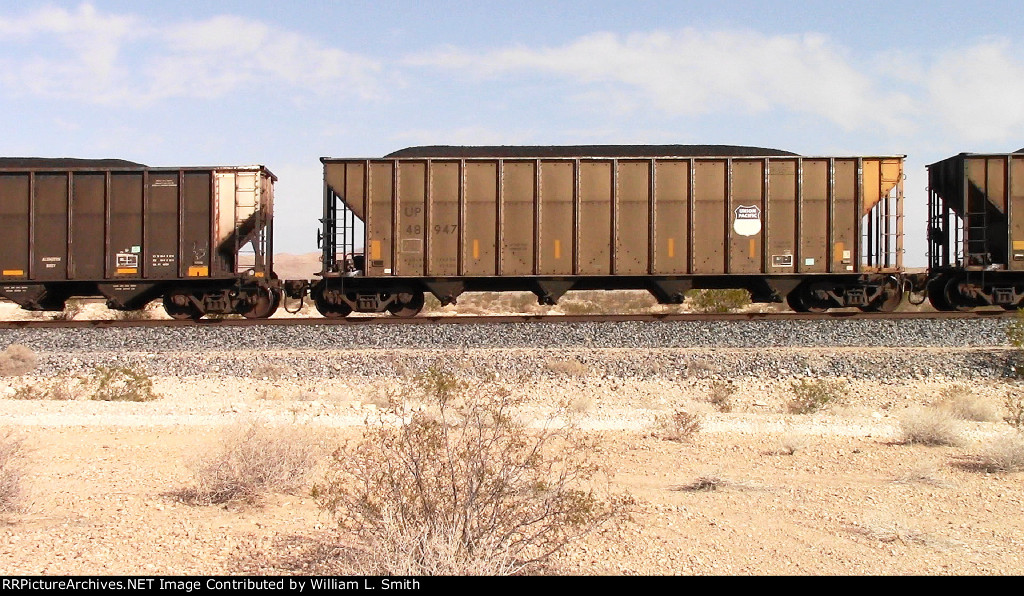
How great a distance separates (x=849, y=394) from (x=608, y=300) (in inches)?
1115

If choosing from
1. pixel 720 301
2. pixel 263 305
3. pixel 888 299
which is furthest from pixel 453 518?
pixel 720 301

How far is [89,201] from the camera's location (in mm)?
17688

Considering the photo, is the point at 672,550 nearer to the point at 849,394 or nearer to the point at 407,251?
the point at 849,394

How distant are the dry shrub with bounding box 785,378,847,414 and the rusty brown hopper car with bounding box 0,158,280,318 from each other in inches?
455

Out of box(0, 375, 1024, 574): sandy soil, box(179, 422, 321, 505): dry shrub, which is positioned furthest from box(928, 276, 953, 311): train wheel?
box(179, 422, 321, 505): dry shrub

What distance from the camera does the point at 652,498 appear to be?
21.6ft

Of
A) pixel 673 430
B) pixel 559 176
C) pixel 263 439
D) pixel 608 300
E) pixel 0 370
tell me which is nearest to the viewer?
pixel 263 439

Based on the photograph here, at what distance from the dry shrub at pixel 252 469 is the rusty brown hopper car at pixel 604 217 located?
34.5ft

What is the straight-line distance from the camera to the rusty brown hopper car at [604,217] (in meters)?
17.5

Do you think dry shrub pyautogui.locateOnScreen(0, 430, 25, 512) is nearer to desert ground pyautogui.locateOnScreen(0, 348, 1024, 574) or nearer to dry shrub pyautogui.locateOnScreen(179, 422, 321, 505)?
desert ground pyautogui.locateOnScreen(0, 348, 1024, 574)

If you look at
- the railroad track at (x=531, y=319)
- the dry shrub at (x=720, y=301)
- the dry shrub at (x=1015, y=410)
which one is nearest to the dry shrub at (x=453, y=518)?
the dry shrub at (x=1015, y=410)

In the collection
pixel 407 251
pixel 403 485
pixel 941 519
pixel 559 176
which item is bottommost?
pixel 941 519

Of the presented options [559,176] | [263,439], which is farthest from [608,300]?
[263,439]

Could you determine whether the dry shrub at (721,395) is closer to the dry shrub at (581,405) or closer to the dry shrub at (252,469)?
the dry shrub at (581,405)
